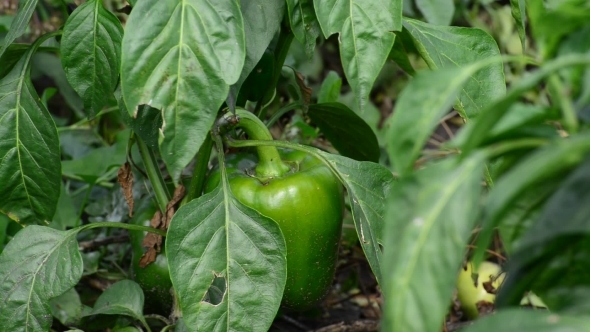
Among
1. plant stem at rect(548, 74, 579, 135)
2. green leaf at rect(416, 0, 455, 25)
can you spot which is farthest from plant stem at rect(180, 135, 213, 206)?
green leaf at rect(416, 0, 455, 25)

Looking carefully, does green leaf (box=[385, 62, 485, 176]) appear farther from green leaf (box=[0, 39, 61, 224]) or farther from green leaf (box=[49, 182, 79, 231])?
green leaf (box=[49, 182, 79, 231])

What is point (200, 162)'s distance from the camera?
1.16 meters

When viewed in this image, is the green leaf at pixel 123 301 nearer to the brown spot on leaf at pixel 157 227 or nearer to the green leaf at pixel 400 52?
the brown spot on leaf at pixel 157 227

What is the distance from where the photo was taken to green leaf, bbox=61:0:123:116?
1.02 m

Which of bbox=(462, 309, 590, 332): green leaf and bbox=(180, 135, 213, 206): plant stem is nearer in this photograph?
bbox=(462, 309, 590, 332): green leaf

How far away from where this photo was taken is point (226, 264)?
→ 0.98 m

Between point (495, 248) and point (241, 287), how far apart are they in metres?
1.08

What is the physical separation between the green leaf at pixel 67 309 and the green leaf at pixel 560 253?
38.7 inches

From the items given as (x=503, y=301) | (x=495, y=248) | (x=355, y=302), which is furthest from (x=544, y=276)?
(x=495, y=248)

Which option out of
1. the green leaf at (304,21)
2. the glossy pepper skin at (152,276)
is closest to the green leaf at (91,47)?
the green leaf at (304,21)

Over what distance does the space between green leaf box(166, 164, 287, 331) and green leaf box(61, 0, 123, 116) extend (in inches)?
8.7

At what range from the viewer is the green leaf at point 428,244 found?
46cm

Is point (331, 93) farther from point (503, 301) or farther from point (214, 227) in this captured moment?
point (503, 301)

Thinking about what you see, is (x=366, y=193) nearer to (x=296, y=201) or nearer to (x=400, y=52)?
(x=296, y=201)
